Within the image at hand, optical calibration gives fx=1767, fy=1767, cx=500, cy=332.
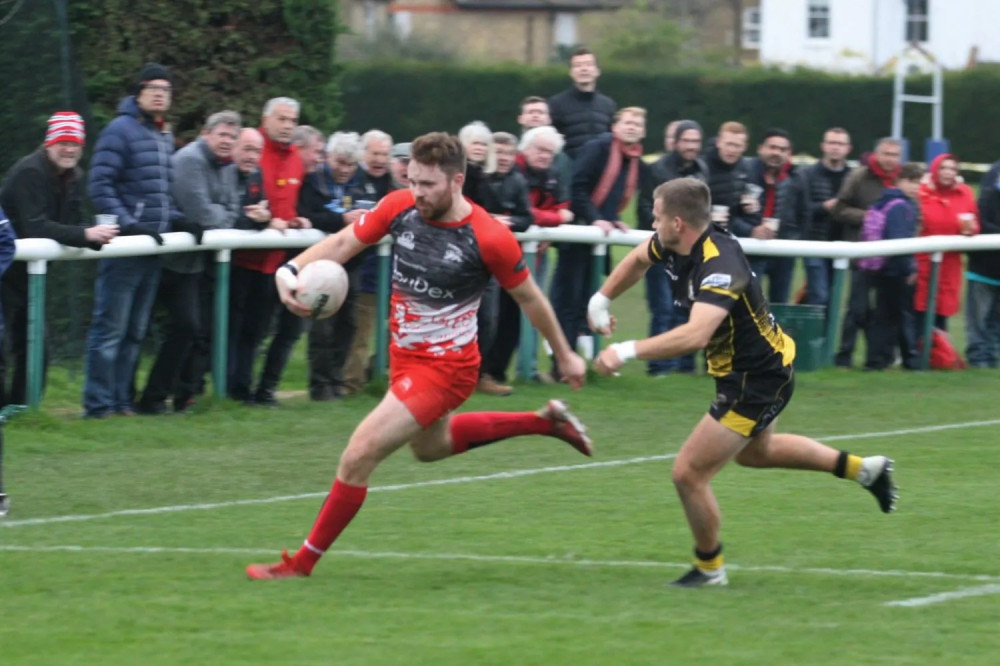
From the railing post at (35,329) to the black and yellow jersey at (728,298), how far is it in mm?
4628

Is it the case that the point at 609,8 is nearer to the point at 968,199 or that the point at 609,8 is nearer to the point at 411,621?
the point at 968,199

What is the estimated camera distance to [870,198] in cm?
1466

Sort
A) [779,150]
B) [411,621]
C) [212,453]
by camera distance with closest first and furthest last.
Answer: [411,621], [212,453], [779,150]

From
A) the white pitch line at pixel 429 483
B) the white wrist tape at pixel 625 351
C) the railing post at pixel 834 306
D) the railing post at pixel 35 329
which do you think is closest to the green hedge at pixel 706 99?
the railing post at pixel 834 306

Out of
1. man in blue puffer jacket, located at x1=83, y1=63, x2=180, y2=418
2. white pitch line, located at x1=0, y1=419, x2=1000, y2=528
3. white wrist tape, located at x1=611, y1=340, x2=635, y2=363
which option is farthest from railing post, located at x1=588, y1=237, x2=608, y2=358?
white wrist tape, located at x1=611, y1=340, x2=635, y2=363

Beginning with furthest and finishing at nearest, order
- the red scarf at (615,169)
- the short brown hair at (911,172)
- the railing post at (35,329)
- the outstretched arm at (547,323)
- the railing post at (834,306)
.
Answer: the short brown hair at (911,172) < the railing post at (834,306) < the red scarf at (615,169) < the railing post at (35,329) < the outstretched arm at (547,323)

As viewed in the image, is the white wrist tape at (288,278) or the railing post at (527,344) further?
the railing post at (527,344)

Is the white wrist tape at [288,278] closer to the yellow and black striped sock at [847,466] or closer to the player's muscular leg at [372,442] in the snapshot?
the player's muscular leg at [372,442]

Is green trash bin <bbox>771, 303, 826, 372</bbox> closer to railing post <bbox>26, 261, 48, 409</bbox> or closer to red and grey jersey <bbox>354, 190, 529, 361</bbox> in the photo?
railing post <bbox>26, 261, 48, 409</bbox>

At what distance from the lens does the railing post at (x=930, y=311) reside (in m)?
14.6

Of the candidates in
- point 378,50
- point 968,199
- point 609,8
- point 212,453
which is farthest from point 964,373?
point 609,8

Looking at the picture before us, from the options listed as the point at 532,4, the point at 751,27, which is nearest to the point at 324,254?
the point at 532,4

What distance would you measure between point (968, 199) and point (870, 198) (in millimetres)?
872

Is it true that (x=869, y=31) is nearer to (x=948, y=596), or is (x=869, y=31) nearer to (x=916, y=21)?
(x=916, y=21)
